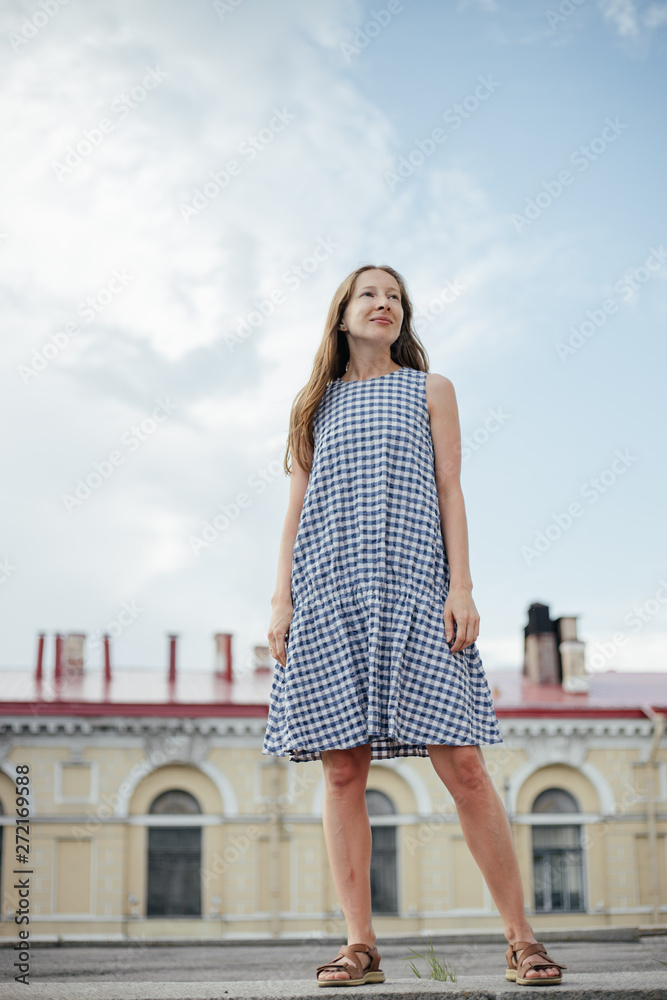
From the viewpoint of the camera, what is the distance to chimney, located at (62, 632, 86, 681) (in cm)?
2186

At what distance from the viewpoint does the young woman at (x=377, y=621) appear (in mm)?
2738

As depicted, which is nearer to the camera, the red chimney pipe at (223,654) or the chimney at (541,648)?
the red chimney pipe at (223,654)

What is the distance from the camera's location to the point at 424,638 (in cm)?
280

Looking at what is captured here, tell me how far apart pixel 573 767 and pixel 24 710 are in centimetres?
1044

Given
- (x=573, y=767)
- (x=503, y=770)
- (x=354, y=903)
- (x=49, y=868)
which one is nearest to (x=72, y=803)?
(x=49, y=868)

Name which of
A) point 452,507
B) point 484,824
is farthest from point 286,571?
point 484,824

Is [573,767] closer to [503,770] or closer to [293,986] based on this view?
[503,770]

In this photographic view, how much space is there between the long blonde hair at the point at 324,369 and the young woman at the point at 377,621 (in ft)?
0.03

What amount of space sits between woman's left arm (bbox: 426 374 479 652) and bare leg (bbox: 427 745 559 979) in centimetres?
30

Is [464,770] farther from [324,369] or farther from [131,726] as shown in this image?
[131,726]

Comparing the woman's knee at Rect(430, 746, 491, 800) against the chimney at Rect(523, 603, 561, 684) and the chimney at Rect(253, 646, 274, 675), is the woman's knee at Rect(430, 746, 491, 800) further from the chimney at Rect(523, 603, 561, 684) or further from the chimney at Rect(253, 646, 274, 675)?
the chimney at Rect(523, 603, 561, 684)

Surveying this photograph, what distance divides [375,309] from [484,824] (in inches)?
62.8

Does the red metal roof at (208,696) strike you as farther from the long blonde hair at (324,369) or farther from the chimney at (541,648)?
the long blonde hair at (324,369)

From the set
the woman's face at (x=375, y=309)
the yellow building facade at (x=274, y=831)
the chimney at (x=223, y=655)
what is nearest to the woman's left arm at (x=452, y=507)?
the woman's face at (x=375, y=309)
